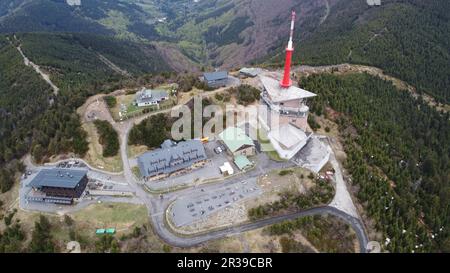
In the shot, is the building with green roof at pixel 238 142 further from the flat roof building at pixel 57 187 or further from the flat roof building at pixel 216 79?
the flat roof building at pixel 57 187

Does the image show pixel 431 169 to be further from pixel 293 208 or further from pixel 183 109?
pixel 183 109

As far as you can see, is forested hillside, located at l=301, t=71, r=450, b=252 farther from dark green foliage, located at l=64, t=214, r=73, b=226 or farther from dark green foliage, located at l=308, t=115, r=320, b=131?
dark green foliage, located at l=64, t=214, r=73, b=226

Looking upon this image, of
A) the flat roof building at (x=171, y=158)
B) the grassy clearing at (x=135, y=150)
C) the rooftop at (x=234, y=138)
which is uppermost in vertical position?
Answer: the rooftop at (x=234, y=138)

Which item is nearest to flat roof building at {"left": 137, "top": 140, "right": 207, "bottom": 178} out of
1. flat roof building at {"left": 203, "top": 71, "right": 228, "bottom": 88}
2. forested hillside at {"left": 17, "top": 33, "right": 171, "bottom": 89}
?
flat roof building at {"left": 203, "top": 71, "right": 228, "bottom": 88}

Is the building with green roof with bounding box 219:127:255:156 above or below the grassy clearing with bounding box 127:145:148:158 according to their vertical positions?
above

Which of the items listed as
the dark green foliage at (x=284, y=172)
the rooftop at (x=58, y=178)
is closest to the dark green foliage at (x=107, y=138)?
the rooftop at (x=58, y=178)

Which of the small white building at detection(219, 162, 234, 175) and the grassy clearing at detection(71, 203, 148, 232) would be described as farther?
the small white building at detection(219, 162, 234, 175)

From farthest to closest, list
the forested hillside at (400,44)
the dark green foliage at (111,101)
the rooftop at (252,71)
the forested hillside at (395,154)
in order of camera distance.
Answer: the forested hillside at (400,44)
the rooftop at (252,71)
the dark green foliage at (111,101)
the forested hillside at (395,154)
